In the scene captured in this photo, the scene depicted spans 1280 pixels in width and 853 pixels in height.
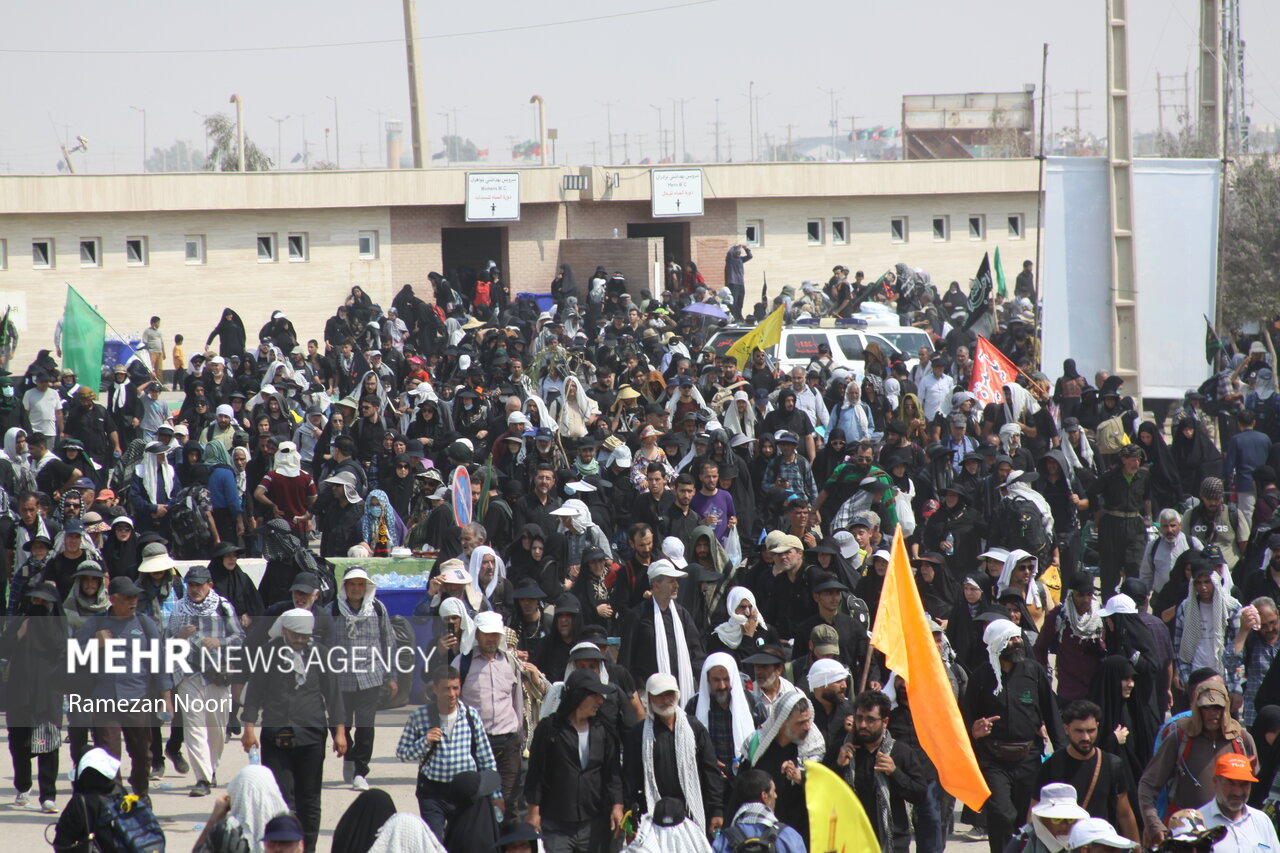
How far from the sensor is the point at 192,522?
1354 centimetres

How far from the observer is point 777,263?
126 ft

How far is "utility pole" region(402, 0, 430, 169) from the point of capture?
3838 cm

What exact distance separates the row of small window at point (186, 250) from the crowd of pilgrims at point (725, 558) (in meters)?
13.6

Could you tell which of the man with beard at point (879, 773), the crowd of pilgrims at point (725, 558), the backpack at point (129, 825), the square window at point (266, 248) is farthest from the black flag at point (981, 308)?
the backpack at point (129, 825)

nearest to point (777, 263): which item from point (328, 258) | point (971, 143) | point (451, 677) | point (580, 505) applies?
point (328, 258)

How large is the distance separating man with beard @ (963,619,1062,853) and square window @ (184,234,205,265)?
2739 cm

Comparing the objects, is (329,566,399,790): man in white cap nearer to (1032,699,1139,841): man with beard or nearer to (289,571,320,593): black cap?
(289,571,320,593): black cap

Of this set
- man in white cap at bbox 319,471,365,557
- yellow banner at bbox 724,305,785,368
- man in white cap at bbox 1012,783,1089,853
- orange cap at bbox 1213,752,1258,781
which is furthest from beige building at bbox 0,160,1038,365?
orange cap at bbox 1213,752,1258,781

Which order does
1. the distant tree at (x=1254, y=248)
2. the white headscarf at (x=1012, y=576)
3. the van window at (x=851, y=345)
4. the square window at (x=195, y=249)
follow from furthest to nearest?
the distant tree at (x=1254, y=248) → the square window at (x=195, y=249) → the van window at (x=851, y=345) → the white headscarf at (x=1012, y=576)

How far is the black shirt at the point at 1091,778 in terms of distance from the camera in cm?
733

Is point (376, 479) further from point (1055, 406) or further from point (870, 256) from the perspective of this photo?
point (870, 256)

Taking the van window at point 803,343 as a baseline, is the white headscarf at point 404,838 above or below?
below

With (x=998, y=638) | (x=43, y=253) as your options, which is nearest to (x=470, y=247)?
(x=43, y=253)

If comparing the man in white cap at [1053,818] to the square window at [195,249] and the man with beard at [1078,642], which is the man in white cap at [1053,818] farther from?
the square window at [195,249]
